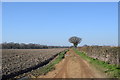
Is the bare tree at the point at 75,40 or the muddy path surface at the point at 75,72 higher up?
the bare tree at the point at 75,40

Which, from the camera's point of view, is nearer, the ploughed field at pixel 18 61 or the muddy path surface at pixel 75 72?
the muddy path surface at pixel 75 72

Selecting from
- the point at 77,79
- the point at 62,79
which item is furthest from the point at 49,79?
the point at 77,79

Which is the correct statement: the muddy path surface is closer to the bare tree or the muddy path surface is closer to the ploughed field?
the ploughed field

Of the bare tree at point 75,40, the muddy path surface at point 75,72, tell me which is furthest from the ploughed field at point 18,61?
the bare tree at point 75,40

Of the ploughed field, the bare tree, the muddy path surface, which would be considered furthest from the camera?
the bare tree

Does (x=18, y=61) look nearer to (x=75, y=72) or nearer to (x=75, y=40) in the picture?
(x=75, y=72)

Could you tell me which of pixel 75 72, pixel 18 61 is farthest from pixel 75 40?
pixel 75 72

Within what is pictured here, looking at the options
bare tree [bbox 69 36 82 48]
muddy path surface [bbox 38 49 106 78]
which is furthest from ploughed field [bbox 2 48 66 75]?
bare tree [bbox 69 36 82 48]

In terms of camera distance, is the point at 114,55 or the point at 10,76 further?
the point at 114,55

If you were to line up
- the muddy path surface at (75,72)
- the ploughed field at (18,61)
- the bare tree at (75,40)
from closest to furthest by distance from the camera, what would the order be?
the muddy path surface at (75,72) < the ploughed field at (18,61) < the bare tree at (75,40)

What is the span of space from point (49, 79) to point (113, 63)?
25.8ft

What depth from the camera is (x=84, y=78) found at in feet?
47.2

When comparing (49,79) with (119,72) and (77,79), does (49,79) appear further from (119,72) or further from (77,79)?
(119,72)

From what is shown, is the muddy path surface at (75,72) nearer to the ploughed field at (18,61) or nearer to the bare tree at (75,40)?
the ploughed field at (18,61)
